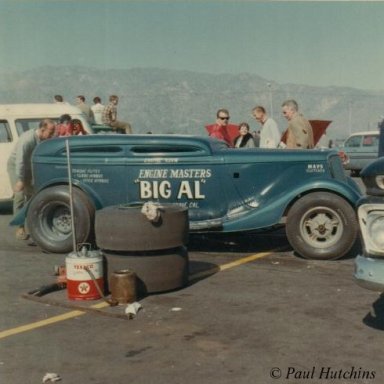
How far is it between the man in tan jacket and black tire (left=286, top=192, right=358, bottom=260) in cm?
169

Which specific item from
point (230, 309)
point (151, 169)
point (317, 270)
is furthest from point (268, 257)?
point (230, 309)

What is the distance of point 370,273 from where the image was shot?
4254 millimetres

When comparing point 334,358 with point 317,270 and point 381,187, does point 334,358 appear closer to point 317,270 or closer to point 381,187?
point 381,187

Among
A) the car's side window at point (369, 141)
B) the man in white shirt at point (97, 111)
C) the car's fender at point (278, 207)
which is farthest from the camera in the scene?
the car's side window at point (369, 141)

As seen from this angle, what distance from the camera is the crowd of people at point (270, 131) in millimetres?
8828

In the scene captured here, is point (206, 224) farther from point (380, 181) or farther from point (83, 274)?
point (380, 181)

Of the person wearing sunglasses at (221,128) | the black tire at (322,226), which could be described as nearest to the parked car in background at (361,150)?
the person wearing sunglasses at (221,128)

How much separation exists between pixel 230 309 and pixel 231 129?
5.83m

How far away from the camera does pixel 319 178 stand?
24.2 ft

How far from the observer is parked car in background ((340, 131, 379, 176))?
21750 millimetres

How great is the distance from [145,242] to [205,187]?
2.01 metres

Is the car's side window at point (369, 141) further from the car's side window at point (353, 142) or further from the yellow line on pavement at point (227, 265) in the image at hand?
the yellow line on pavement at point (227, 265)

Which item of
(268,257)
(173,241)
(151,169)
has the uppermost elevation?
(151,169)

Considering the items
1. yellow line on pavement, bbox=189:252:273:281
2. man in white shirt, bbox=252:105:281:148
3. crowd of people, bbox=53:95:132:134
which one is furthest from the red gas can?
crowd of people, bbox=53:95:132:134
